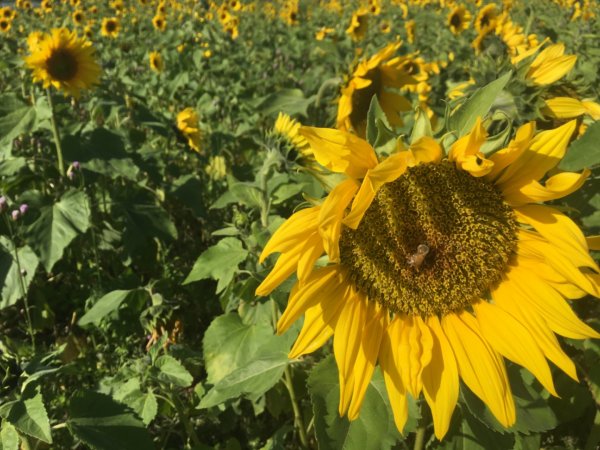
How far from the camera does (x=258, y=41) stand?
8031mm

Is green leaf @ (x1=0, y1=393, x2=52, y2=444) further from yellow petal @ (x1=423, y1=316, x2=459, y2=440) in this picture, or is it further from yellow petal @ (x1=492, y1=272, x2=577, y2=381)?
yellow petal @ (x1=492, y1=272, x2=577, y2=381)

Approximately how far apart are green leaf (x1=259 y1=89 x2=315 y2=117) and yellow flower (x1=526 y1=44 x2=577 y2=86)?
133 centimetres

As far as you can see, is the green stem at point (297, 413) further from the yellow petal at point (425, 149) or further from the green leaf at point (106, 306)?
the yellow petal at point (425, 149)

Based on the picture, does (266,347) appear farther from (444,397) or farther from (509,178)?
(509,178)

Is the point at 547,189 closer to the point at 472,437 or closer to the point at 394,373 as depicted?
the point at 394,373

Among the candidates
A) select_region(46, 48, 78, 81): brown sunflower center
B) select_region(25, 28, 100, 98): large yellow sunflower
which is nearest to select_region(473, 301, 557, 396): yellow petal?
→ select_region(25, 28, 100, 98): large yellow sunflower

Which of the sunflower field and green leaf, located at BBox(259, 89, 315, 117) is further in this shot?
green leaf, located at BBox(259, 89, 315, 117)

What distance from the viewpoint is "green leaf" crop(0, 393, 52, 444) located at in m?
1.16

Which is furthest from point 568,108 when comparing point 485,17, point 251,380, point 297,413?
point 485,17

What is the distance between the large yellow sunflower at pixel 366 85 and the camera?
219 centimetres

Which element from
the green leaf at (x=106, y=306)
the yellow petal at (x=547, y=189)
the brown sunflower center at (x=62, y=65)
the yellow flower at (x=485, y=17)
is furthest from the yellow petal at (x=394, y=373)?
the yellow flower at (x=485, y=17)

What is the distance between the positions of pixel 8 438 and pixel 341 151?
1.06 meters

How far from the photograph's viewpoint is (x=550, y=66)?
→ 4.26 ft

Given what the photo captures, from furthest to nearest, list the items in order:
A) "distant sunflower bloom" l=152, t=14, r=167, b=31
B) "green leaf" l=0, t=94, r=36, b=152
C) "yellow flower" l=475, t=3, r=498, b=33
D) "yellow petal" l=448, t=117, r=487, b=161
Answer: "distant sunflower bloom" l=152, t=14, r=167, b=31
"yellow flower" l=475, t=3, r=498, b=33
"green leaf" l=0, t=94, r=36, b=152
"yellow petal" l=448, t=117, r=487, b=161
